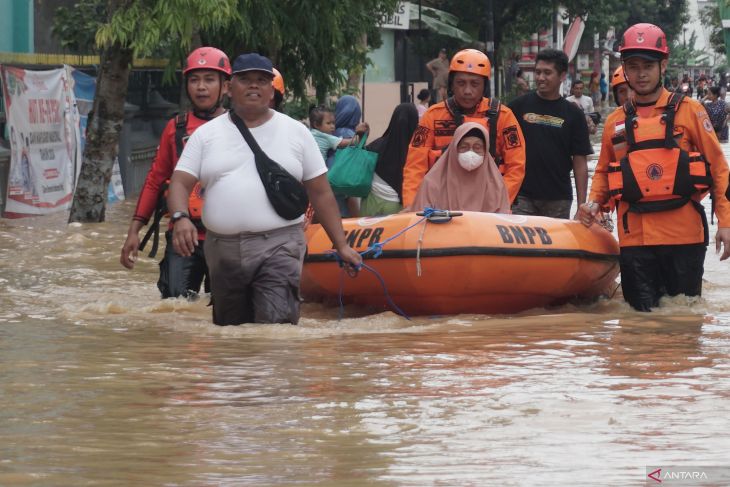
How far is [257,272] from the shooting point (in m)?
8.35

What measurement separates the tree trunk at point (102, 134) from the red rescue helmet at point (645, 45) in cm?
815

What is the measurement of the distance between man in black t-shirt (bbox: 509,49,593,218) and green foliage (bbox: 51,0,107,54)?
13634 mm

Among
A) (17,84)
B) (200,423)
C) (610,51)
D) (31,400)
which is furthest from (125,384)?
(610,51)

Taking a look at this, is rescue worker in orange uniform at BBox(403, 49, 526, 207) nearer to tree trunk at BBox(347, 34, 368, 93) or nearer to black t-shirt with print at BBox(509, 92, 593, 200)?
black t-shirt with print at BBox(509, 92, 593, 200)

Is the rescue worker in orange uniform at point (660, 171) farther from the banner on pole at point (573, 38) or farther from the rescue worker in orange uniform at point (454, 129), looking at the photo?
the banner on pole at point (573, 38)

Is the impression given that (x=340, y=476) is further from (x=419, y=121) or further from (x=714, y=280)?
(x=714, y=280)

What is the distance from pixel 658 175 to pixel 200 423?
3.87 m

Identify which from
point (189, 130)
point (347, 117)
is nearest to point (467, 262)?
point (189, 130)

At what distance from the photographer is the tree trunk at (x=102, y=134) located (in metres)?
16.8

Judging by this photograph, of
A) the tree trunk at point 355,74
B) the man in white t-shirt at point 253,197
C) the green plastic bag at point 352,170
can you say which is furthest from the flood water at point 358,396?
the tree trunk at point 355,74

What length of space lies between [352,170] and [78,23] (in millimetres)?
14556

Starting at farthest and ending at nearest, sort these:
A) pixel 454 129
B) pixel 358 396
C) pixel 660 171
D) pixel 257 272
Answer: pixel 454 129, pixel 660 171, pixel 257 272, pixel 358 396

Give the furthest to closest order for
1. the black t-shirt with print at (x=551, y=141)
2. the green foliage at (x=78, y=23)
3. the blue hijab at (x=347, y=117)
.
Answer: the green foliage at (x=78, y=23), the blue hijab at (x=347, y=117), the black t-shirt with print at (x=551, y=141)

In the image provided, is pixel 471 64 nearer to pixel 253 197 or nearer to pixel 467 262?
pixel 467 262
